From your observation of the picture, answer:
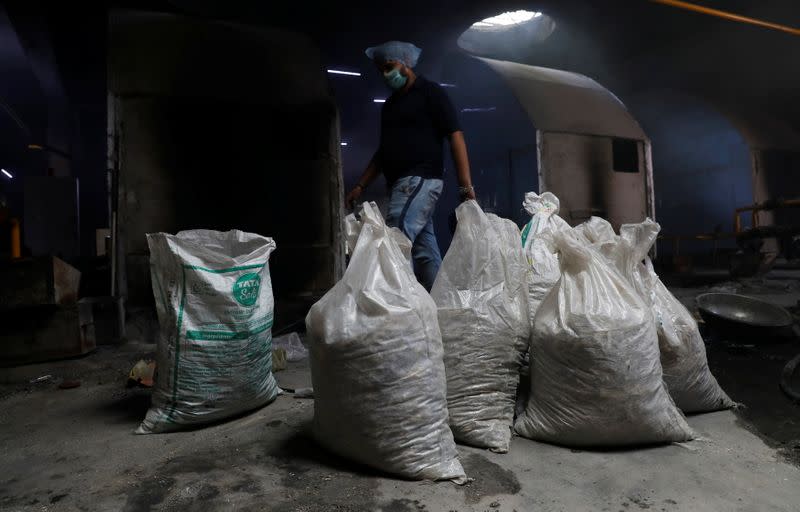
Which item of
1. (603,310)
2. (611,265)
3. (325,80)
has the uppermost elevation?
(325,80)

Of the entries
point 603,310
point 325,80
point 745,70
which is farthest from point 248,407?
point 745,70

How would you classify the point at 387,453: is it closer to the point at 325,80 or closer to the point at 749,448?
the point at 749,448

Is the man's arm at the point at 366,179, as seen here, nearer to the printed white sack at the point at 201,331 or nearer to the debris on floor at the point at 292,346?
the debris on floor at the point at 292,346

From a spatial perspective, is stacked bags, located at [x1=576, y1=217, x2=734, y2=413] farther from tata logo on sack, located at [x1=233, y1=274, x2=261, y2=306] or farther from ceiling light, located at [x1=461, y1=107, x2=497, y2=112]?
ceiling light, located at [x1=461, y1=107, x2=497, y2=112]

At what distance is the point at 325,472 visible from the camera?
1.13 m

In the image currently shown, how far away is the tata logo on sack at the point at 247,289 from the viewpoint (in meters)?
1.49

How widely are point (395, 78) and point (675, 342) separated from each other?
5.51 feet

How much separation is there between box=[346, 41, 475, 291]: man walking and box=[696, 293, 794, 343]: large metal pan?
1677mm

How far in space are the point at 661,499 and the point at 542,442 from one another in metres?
0.34

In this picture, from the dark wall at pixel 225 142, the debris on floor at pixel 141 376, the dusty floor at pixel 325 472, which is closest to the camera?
the dusty floor at pixel 325 472

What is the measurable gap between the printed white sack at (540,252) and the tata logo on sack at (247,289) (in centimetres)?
97

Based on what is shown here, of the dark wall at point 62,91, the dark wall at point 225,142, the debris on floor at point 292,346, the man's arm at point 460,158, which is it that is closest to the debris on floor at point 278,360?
the debris on floor at point 292,346

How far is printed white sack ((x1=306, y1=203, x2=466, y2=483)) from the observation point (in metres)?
1.07

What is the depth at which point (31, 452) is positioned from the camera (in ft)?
4.31
